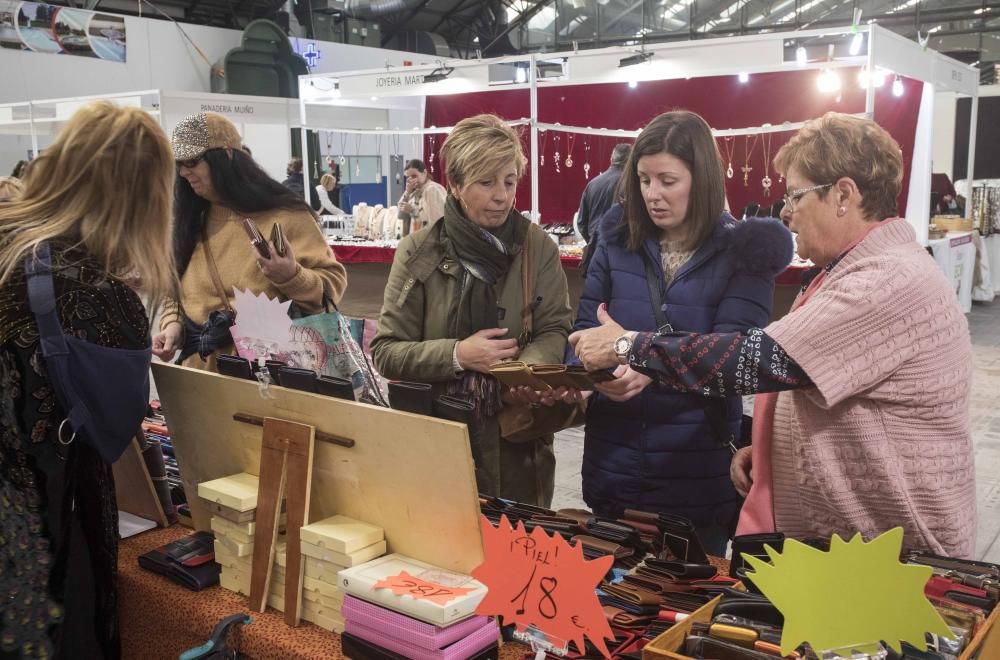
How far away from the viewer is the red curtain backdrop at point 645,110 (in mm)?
10500

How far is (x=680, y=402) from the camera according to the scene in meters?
1.77

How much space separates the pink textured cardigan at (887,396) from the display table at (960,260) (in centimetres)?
717

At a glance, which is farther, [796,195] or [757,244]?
[757,244]

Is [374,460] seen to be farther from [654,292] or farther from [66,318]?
[654,292]

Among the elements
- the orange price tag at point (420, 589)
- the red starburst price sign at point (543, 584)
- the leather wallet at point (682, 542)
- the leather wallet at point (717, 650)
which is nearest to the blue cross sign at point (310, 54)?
the leather wallet at point (682, 542)

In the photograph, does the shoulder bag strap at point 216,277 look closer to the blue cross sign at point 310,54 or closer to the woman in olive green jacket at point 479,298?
the woman in olive green jacket at point 479,298

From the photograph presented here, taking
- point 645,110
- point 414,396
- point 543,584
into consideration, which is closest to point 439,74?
point 645,110

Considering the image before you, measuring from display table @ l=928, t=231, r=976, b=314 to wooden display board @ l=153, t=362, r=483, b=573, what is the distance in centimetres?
760

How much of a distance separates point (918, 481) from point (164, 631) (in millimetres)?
1247

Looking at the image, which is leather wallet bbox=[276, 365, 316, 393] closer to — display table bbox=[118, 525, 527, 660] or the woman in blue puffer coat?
display table bbox=[118, 525, 527, 660]

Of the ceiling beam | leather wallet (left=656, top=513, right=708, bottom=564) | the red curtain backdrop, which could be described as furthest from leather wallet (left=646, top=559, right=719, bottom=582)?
the ceiling beam

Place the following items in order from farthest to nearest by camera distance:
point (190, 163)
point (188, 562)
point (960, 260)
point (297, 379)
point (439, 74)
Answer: point (960, 260) → point (439, 74) → point (190, 163) → point (188, 562) → point (297, 379)

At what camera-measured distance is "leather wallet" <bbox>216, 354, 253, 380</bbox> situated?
1485 millimetres

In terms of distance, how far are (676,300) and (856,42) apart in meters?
4.80
